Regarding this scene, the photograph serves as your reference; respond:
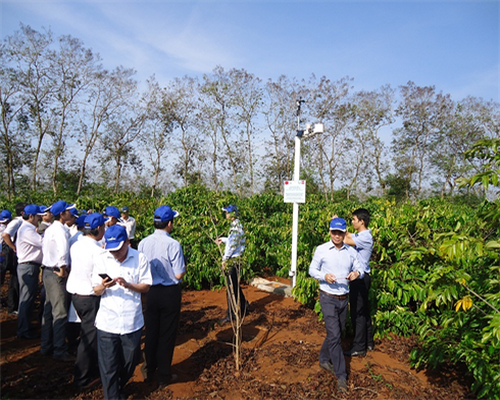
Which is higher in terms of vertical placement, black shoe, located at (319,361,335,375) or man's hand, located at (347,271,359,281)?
man's hand, located at (347,271,359,281)

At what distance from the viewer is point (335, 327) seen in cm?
387

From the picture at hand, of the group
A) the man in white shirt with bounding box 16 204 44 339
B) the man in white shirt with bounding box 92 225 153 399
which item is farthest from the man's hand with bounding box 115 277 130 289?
the man in white shirt with bounding box 16 204 44 339

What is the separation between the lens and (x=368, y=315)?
4.79 meters

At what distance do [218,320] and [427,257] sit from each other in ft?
12.3

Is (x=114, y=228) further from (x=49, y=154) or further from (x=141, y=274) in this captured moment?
(x=49, y=154)

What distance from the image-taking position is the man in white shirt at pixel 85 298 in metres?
3.77

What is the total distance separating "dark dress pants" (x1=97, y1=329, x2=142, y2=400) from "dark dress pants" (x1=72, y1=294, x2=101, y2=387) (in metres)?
0.76

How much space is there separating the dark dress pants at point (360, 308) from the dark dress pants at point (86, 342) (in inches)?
122

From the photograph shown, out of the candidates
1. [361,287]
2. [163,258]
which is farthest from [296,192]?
[163,258]

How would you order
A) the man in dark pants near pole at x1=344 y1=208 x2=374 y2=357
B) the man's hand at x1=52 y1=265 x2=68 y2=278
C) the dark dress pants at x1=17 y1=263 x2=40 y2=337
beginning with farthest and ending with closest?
1. the dark dress pants at x1=17 y1=263 x2=40 y2=337
2. the man in dark pants near pole at x1=344 y1=208 x2=374 y2=357
3. the man's hand at x1=52 y1=265 x2=68 y2=278

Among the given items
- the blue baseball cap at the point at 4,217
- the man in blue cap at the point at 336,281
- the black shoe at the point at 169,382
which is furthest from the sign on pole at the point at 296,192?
the blue baseball cap at the point at 4,217

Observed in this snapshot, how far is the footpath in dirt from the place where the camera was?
3.75m

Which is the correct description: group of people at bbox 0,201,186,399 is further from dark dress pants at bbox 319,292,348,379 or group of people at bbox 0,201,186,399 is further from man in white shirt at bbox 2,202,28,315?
dark dress pants at bbox 319,292,348,379

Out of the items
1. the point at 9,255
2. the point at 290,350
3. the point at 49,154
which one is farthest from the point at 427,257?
the point at 49,154
